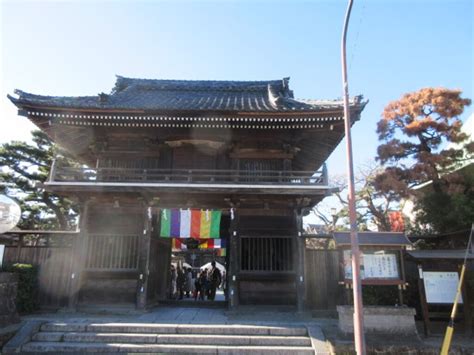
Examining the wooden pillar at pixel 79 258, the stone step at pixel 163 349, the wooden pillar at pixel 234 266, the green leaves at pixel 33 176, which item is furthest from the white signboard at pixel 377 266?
the green leaves at pixel 33 176

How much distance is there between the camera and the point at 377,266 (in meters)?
10.2

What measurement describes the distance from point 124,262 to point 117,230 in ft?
4.01

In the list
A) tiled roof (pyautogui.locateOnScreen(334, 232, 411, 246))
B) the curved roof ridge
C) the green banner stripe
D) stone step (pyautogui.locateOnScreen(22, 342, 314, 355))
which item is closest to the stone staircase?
stone step (pyautogui.locateOnScreen(22, 342, 314, 355))

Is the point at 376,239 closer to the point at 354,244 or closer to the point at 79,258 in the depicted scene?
the point at 354,244

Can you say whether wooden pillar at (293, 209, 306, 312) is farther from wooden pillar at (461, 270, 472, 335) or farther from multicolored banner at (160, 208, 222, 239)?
wooden pillar at (461, 270, 472, 335)

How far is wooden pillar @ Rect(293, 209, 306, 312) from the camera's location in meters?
11.6

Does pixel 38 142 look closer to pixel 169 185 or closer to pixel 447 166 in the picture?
pixel 169 185

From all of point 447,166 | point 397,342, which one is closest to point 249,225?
point 397,342

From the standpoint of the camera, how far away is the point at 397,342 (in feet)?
29.8

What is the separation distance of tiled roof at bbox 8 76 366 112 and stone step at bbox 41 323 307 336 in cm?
727

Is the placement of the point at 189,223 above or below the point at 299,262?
above

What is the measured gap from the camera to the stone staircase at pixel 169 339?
8891 millimetres

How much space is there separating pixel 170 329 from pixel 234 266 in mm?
3207

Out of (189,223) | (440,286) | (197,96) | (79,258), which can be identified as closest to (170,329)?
(189,223)
